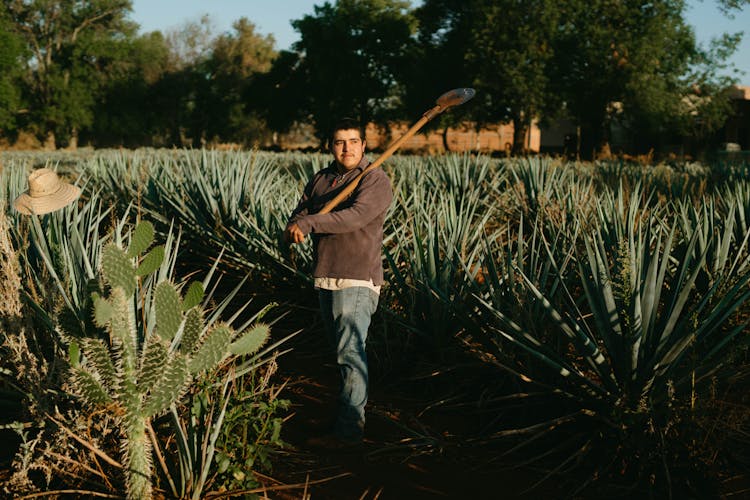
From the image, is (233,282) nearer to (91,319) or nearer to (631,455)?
(91,319)

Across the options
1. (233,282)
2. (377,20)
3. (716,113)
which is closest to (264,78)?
(377,20)

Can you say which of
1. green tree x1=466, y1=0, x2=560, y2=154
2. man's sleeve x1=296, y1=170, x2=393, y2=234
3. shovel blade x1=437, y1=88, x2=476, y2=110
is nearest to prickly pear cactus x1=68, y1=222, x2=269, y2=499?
man's sleeve x1=296, y1=170, x2=393, y2=234

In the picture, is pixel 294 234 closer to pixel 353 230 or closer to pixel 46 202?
pixel 353 230

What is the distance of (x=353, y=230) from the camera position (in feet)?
9.71

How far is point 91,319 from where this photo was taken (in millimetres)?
2479

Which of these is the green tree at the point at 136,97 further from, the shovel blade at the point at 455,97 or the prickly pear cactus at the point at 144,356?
the prickly pear cactus at the point at 144,356

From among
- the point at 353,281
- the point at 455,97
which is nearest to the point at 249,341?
the point at 353,281

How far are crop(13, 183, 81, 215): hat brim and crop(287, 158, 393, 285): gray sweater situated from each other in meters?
0.94

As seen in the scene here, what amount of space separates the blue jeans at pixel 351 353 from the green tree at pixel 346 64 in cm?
3923

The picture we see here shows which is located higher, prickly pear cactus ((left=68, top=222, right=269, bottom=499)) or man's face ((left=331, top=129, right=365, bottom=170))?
man's face ((left=331, top=129, right=365, bottom=170))

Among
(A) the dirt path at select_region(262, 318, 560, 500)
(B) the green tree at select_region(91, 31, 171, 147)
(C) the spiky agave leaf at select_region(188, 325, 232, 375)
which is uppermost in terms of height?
(B) the green tree at select_region(91, 31, 171, 147)

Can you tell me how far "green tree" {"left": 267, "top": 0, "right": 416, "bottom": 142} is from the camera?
4169cm

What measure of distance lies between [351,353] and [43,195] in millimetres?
1452

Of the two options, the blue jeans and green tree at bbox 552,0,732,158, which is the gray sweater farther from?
green tree at bbox 552,0,732,158
